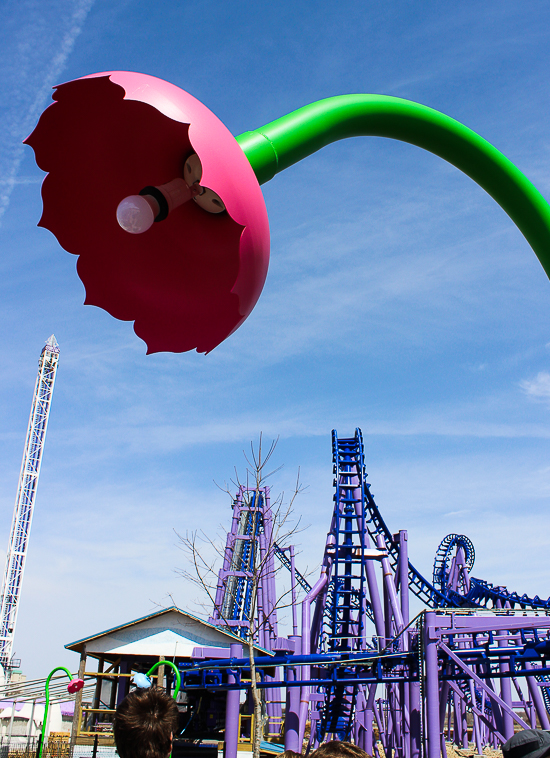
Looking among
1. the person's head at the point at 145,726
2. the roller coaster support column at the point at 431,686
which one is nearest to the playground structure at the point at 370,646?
the roller coaster support column at the point at 431,686

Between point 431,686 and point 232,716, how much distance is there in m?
5.05

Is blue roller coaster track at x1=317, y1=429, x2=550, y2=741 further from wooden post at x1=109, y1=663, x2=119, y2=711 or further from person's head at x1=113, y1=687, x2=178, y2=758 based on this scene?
person's head at x1=113, y1=687, x2=178, y2=758

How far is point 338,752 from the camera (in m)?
1.41

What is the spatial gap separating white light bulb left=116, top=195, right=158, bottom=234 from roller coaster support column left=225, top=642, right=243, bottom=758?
13760 millimetres

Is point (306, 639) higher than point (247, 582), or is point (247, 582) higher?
point (247, 582)

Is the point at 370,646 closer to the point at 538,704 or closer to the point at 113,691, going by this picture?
the point at 538,704

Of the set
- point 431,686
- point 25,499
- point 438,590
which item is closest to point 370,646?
point 438,590

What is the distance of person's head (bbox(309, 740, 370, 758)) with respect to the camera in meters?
1.40

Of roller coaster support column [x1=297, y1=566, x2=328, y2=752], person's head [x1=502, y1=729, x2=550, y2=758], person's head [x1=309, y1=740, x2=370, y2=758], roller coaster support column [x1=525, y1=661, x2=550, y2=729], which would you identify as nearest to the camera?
person's head [x1=502, y1=729, x2=550, y2=758]

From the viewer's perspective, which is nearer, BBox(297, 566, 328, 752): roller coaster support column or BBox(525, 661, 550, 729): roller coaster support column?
BBox(297, 566, 328, 752): roller coaster support column

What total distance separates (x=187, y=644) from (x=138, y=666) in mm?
4178

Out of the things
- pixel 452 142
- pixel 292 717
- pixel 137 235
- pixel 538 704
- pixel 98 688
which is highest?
pixel 452 142

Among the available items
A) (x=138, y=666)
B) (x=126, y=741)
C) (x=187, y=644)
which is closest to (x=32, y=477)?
(x=138, y=666)

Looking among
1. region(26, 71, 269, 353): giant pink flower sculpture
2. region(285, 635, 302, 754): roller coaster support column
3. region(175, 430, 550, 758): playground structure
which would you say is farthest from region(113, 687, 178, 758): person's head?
region(285, 635, 302, 754): roller coaster support column
